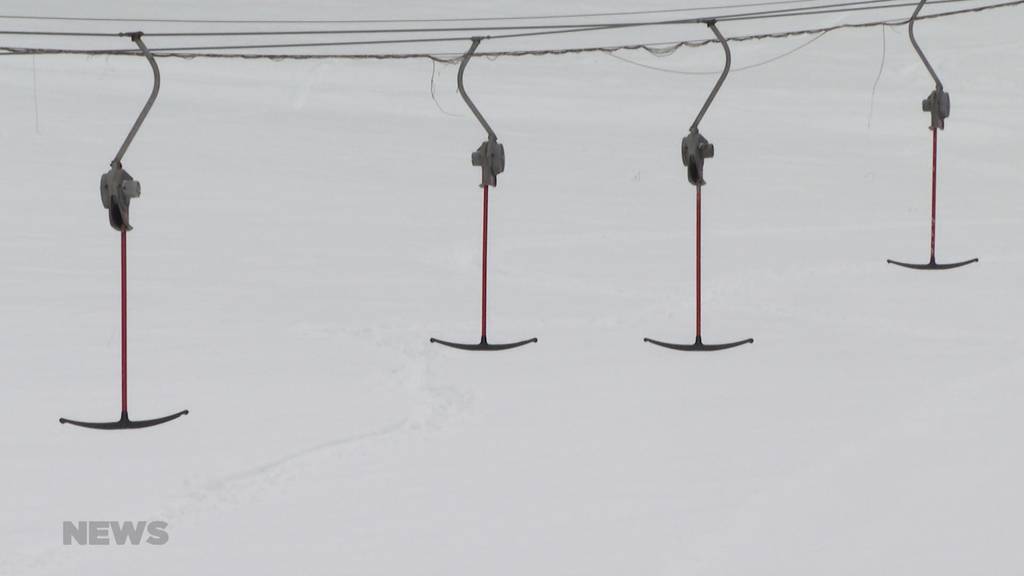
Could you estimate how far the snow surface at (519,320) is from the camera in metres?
7.15

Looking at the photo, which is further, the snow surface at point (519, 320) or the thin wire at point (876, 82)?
the thin wire at point (876, 82)

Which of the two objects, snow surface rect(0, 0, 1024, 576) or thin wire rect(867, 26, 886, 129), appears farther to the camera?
thin wire rect(867, 26, 886, 129)

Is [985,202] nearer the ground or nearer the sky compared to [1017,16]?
nearer the ground

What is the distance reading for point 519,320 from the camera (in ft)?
37.6

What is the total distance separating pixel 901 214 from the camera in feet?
51.7

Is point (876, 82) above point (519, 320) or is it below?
above

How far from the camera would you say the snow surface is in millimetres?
7152

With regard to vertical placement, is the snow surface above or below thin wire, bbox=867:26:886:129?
below

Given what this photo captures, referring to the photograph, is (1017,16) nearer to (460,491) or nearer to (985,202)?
(985,202)

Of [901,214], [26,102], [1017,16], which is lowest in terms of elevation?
[901,214]

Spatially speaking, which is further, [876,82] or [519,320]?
[876,82]

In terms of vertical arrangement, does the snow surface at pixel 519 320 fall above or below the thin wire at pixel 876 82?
below

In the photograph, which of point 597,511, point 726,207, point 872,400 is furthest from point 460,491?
point 726,207

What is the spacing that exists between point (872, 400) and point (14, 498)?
479 centimetres
